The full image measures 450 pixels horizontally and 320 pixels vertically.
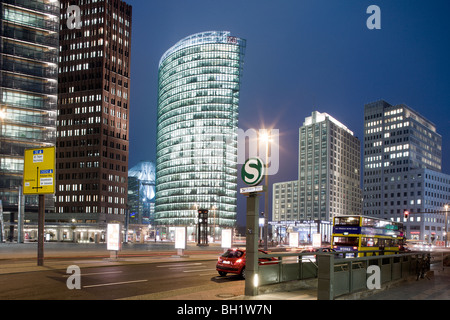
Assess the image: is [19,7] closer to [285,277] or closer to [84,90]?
[84,90]

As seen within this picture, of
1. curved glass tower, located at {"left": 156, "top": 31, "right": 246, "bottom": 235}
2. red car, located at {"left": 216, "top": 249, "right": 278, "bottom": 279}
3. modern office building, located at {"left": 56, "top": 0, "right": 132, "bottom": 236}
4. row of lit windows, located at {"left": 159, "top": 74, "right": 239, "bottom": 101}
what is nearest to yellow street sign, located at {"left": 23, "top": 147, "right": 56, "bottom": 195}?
red car, located at {"left": 216, "top": 249, "right": 278, "bottom": 279}

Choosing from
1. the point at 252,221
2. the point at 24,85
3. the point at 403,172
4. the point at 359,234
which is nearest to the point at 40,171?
the point at 252,221

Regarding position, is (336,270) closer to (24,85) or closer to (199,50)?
(24,85)

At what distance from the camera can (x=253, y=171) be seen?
14.7 m

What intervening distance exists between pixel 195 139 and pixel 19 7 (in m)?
99.2

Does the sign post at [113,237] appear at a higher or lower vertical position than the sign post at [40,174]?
lower

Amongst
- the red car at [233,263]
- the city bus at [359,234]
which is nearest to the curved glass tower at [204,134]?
Answer: the city bus at [359,234]

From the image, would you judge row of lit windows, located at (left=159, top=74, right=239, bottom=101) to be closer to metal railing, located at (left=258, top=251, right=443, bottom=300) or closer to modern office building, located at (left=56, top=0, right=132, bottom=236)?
modern office building, located at (left=56, top=0, right=132, bottom=236)

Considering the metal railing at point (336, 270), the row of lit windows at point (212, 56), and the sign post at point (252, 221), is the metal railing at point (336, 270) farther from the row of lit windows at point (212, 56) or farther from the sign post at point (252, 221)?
the row of lit windows at point (212, 56)

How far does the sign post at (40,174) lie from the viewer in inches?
1077

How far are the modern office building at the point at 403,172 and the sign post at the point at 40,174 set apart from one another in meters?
159

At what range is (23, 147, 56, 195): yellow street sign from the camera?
1079 inches
